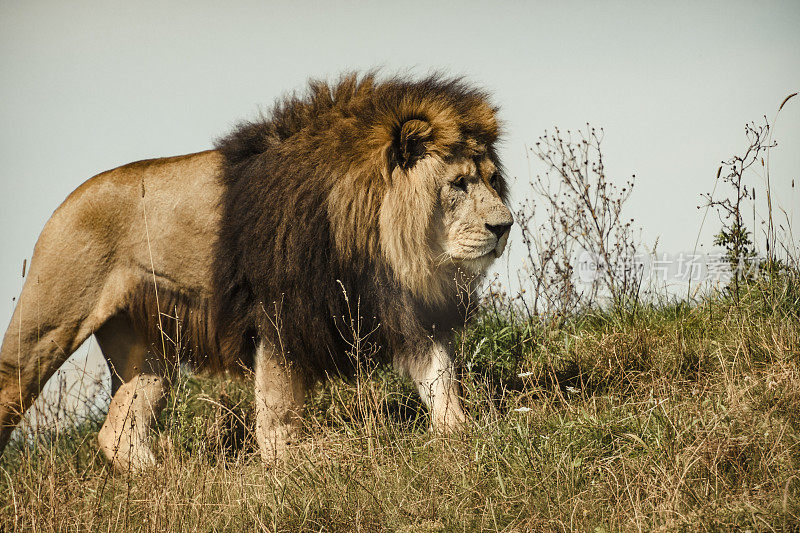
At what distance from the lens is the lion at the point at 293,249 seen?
4.22 meters

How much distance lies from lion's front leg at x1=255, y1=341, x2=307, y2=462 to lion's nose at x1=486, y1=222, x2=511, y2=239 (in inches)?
50.0

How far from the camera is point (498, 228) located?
419 centimetres

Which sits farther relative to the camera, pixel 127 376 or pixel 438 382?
pixel 127 376

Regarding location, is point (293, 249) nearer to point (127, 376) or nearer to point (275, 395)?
point (275, 395)

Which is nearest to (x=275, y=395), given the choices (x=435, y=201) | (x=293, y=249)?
(x=293, y=249)

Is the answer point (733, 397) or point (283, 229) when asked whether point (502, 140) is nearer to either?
point (283, 229)

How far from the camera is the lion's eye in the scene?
4254 millimetres

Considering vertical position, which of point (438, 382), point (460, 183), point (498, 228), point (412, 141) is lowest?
point (438, 382)

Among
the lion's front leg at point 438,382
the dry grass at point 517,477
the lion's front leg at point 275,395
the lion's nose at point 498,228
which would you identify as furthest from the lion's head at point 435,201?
the lion's front leg at point 275,395

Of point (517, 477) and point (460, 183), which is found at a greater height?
point (460, 183)

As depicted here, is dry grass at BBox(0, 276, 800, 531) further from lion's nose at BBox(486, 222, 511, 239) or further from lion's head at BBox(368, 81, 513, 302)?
lion's nose at BBox(486, 222, 511, 239)

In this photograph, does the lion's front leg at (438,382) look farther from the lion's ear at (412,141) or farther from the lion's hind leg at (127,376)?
the lion's hind leg at (127,376)

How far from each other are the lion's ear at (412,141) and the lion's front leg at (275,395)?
123cm

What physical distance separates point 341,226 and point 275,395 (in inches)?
38.9
